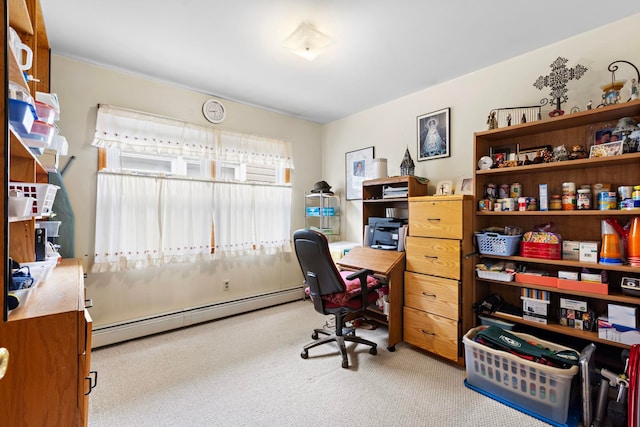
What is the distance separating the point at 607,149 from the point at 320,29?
6.43 ft

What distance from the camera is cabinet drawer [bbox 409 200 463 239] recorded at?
2.20 m

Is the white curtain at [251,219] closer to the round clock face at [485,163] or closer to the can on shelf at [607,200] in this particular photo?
the round clock face at [485,163]

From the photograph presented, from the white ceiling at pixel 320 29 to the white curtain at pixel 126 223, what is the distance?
1.04 metres

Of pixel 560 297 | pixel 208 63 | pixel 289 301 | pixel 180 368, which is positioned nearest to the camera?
pixel 560 297

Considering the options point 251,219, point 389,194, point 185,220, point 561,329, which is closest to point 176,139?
point 185,220

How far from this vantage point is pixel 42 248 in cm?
169

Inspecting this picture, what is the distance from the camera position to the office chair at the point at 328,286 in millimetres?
2180

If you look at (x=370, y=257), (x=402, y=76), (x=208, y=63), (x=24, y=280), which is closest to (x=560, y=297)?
(x=370, y=257)

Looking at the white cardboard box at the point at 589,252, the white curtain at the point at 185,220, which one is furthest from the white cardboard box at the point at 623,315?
the white curtain at the point at 185,220

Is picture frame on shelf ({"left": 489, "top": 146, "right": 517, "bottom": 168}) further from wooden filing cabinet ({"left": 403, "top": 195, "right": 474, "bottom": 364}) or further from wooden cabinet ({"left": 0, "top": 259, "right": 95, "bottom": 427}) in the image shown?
wooden cabinet ({"left": 0, "top": 259, "right": 95, "bottom": 427})

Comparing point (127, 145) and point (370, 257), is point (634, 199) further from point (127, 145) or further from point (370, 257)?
point (127, 145)

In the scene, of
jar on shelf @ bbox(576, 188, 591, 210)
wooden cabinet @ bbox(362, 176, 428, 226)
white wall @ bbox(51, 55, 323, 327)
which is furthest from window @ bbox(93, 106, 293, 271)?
jar on shelf @ bbox(576, 188, 591, 210)

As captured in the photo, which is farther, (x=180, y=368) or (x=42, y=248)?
(x=180, y=368)

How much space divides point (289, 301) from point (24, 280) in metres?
2.84
